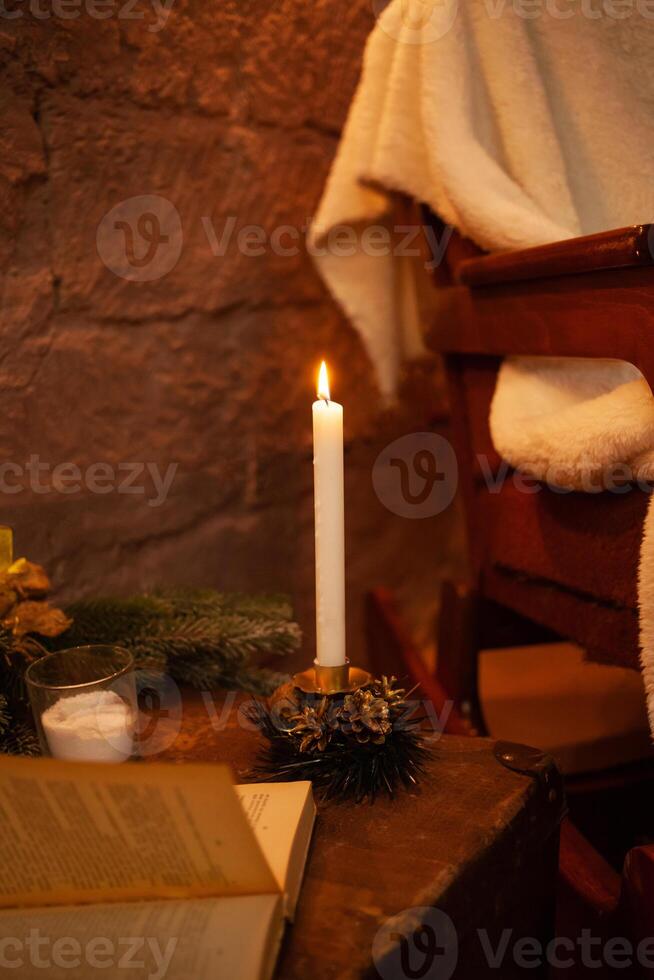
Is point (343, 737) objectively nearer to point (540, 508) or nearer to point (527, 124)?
point (540, 508)

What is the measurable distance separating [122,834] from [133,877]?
0.03m

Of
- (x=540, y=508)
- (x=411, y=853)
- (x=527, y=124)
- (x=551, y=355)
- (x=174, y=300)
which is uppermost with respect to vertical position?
(x=527, y=124)

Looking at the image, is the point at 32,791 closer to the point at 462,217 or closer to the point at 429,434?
the point at 462,217

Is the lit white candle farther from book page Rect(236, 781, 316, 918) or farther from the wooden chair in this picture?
the wooden chair

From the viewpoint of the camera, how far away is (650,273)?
73cm

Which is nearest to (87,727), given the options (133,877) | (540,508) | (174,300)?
(133,877)

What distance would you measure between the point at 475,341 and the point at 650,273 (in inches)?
11.5

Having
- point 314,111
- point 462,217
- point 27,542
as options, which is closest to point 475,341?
point 462,217

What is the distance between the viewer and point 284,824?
551 millimetres

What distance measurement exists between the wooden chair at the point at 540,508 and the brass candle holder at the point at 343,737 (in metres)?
0.20

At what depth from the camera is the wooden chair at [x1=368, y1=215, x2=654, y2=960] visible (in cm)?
76

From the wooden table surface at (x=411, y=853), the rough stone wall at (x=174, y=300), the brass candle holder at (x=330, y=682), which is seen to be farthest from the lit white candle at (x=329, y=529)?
the rough stone wall at (x=174, y=300)

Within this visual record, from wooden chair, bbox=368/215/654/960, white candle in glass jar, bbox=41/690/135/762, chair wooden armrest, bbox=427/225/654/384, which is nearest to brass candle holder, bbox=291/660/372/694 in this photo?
white candle in glass jar, bbox=41/690/135/762

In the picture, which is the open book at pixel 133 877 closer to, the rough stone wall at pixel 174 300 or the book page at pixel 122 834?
the book page at pixel 122 834
